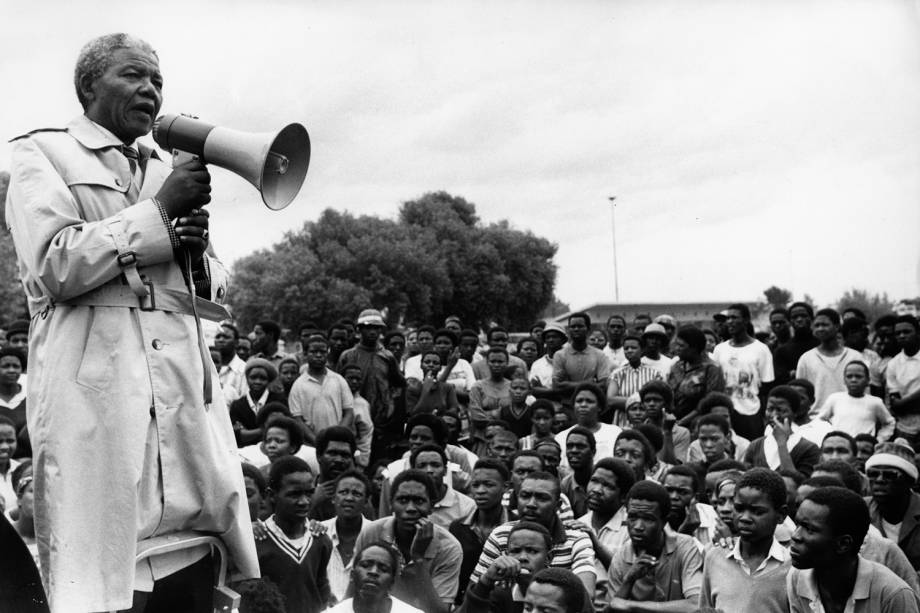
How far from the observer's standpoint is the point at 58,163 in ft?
9.48

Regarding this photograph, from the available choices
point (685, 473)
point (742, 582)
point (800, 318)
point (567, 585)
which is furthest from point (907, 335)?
point (567, 585)

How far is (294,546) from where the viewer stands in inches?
263

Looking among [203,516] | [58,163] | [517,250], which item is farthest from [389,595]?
[517,250]

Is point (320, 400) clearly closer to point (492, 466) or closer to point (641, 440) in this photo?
point (492, 466)

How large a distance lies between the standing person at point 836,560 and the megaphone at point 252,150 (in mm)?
3229

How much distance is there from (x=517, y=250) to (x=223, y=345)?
44.1 meters

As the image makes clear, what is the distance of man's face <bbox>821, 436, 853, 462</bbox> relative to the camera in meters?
7.80

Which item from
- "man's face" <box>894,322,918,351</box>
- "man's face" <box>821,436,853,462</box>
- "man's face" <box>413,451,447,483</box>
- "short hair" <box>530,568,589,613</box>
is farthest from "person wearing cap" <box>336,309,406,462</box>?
"short hair" <box>530,568,589,613</box>

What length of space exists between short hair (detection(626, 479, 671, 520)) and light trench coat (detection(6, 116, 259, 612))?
12.7ft

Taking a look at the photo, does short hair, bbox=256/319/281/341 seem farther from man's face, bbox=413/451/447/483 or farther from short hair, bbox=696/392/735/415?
short hair, bbox=696/392/735/415

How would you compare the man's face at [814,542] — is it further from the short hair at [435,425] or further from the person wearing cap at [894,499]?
the short hair at [435,425]

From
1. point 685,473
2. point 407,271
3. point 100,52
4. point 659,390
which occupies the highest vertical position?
point 407,271

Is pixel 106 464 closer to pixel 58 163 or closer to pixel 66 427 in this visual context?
pixel 66 427

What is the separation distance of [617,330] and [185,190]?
1032 centimetres
